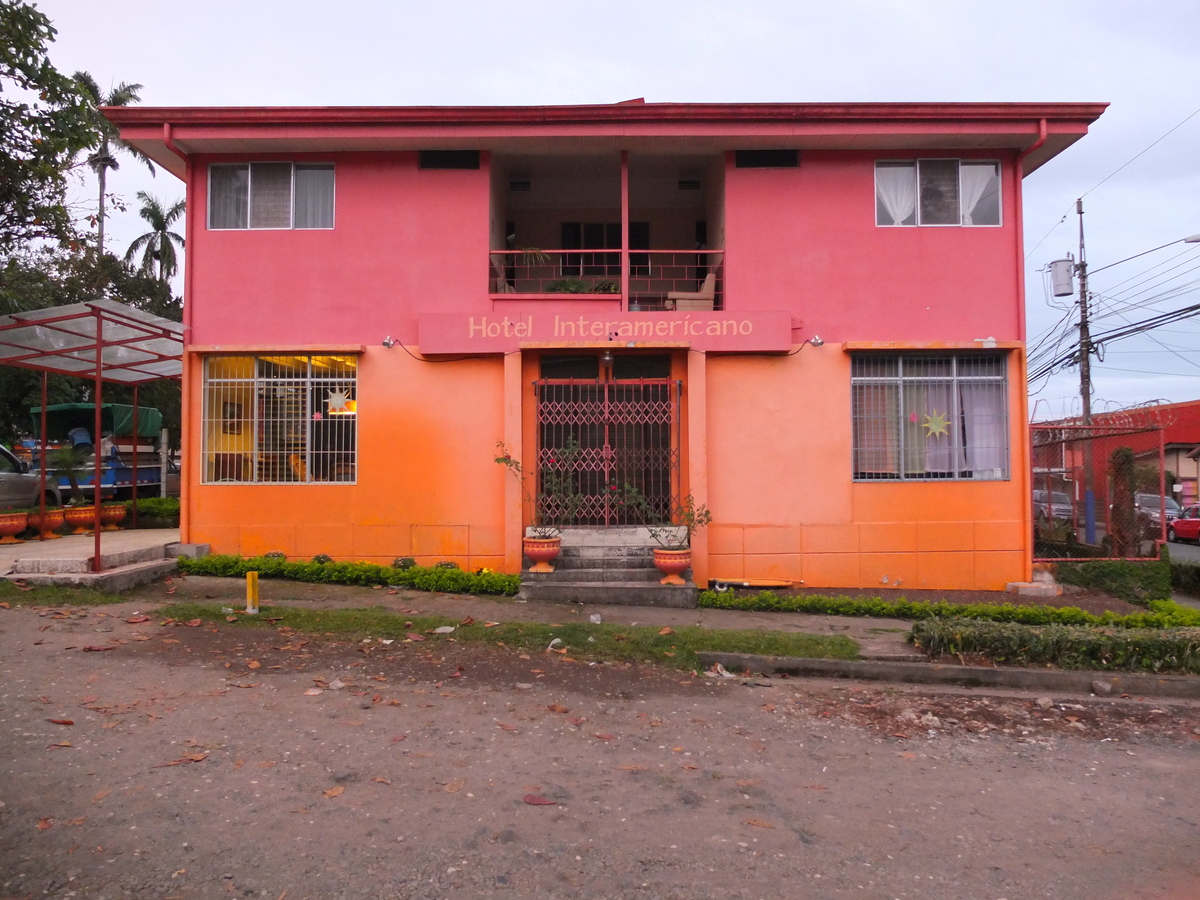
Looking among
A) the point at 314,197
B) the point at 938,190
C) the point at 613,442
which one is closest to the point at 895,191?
the point at 938,190

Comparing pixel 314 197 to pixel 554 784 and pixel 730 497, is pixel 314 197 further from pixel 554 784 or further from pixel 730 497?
pixel 554 784

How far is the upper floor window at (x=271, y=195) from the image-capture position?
1091 centimetres

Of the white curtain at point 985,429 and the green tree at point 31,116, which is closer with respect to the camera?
the green tree at point 31,116

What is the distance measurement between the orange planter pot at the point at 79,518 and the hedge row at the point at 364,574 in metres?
3.81

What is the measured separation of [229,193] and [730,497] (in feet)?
27.4

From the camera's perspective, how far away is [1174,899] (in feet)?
11.1

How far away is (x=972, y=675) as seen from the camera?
6.81 meters

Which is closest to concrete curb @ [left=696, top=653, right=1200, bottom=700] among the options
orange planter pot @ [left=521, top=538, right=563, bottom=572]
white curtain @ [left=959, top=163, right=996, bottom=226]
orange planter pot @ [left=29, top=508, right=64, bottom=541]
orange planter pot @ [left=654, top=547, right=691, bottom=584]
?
orange planter pot @ [left=654, top=547, right=691, bottom=584]

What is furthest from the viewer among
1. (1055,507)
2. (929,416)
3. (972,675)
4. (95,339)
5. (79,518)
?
(1055,507)

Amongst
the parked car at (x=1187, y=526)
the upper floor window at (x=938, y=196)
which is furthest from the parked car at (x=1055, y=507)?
the parked car at (x=1187, y=526)

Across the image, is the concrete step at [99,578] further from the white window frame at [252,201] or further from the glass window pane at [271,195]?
the glass window pane at [271,195]

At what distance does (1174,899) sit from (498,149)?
34.5 feet

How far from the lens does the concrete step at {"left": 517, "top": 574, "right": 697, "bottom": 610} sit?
31.6 ft

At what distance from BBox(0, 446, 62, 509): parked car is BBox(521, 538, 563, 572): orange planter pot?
9296 mm
